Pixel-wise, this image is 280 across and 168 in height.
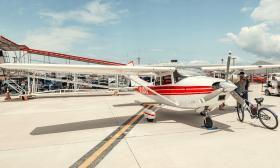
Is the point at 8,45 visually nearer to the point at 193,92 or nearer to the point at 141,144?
the point at 193,92

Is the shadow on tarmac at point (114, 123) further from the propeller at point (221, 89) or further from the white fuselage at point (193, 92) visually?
the propeller at point (221, 89)

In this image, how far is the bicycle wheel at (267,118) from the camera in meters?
6.83

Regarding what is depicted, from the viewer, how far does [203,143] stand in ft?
18.6

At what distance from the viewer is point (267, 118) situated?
702 centimetres

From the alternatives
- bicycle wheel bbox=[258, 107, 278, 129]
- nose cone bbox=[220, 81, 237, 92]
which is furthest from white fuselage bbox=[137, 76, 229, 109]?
bicycle wheel bbox=[258, 107, 278, 129]

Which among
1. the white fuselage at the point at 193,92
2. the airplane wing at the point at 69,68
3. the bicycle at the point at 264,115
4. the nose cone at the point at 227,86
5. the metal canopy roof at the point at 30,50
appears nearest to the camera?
the nose cone at the point at 227,86

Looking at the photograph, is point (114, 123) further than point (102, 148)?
Yes

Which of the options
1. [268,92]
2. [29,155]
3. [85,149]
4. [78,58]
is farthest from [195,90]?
[78,58]

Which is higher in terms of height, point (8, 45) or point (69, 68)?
point (8, 45)

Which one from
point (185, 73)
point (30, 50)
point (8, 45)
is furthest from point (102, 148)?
point (8, 45)

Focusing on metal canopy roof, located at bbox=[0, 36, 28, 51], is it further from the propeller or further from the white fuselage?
the propeller

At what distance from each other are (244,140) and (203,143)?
123 cm

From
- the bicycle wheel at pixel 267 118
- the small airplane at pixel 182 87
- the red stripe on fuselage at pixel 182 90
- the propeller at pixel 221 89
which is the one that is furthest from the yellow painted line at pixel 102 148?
the bicycle wheel at pixel 267 118

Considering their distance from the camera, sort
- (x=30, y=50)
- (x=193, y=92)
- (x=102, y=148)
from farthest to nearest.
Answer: (x=30, y=50)
(x=193, y=92)
(x=102, y=148)
